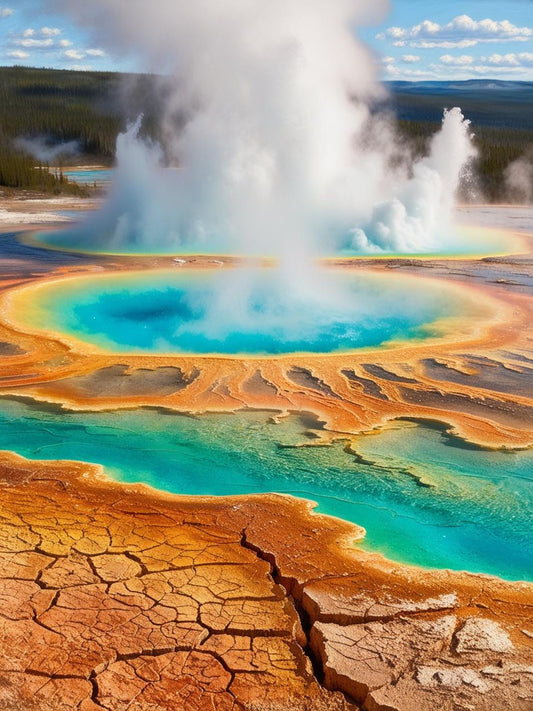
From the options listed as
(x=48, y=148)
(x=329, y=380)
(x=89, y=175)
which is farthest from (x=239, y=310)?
(x=48, y=148)

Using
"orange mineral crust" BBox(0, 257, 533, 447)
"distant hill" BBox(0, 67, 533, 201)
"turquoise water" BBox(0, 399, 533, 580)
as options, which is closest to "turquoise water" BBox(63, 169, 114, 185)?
"distant hill" BBox(0, 67, 533, 201)

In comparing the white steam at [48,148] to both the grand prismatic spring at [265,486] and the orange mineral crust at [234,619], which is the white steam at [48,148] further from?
the orange mineral crust at [234,619]

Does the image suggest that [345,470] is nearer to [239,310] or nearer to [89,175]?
[239,310]

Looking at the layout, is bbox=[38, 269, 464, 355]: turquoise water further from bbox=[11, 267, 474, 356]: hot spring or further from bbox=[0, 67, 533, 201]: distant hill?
bbox=[0, 67, 533, 201]: distant hill

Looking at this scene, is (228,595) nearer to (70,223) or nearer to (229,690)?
(229,690)

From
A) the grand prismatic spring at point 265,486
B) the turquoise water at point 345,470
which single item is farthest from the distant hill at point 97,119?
the turquoise water at point 345,470

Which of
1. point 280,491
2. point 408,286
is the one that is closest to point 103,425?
point 280,491
